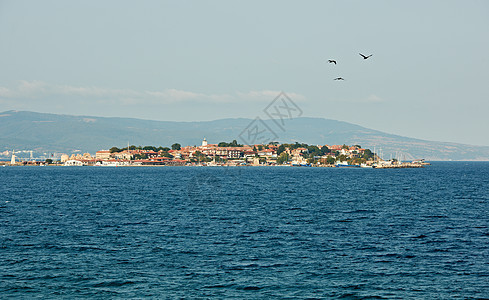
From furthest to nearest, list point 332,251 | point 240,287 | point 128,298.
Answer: point 332,251, point 240,287, point 128,298

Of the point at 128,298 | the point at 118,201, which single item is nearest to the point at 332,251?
the point at 128,298

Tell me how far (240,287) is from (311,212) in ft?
118

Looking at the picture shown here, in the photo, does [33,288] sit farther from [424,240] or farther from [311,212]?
[311,212]

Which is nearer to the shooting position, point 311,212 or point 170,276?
point 170,276

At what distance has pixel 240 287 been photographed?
3009 centimetres

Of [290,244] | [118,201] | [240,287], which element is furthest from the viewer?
[118,201]

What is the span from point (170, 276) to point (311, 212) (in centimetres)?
3527

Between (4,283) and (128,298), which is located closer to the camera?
(128,298)

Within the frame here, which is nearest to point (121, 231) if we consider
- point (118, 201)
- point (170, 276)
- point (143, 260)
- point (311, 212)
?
point (143, 260)

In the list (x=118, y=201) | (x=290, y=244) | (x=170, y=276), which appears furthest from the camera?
(x=118, y=201)

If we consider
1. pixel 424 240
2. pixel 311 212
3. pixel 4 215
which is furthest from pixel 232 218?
pixel 4 215

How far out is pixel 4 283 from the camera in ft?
99.3

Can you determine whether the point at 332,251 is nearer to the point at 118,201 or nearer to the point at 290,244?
the point at 290,244

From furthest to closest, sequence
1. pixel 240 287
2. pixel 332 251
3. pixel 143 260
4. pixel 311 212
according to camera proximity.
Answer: pixel 311 212, pixel 332 251, pixel 143 260, pixel 240 287
